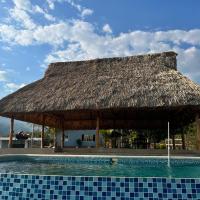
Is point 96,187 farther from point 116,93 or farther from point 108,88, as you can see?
point 108,88

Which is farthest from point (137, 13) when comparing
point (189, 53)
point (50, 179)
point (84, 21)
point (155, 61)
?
point (50, 179)

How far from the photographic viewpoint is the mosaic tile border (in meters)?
2.52

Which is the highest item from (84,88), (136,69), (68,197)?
(136,69)

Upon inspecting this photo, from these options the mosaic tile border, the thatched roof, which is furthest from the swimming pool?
the thatched roof

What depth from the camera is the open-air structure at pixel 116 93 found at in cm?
1036

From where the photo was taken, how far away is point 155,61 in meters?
12.8

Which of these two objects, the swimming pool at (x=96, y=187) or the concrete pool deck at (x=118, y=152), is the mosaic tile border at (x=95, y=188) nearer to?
the swimming pool at (x=96, y=187)

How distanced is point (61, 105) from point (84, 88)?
129 cm

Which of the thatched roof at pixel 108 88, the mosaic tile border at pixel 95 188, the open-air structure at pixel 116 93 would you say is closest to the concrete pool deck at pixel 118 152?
the open-air structure at pixel 116 93

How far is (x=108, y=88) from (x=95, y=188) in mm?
8840

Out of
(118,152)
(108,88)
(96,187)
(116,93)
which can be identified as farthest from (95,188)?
(108,88)

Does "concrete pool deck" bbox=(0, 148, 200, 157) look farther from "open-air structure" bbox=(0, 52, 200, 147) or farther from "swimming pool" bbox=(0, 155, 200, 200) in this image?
"swimming pool" bbox=(0, 155, 200, 200)

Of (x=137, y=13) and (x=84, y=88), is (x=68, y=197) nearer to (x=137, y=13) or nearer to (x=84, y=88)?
(x=137, y=13)

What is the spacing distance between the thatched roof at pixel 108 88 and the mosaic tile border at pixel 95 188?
7.47 m
